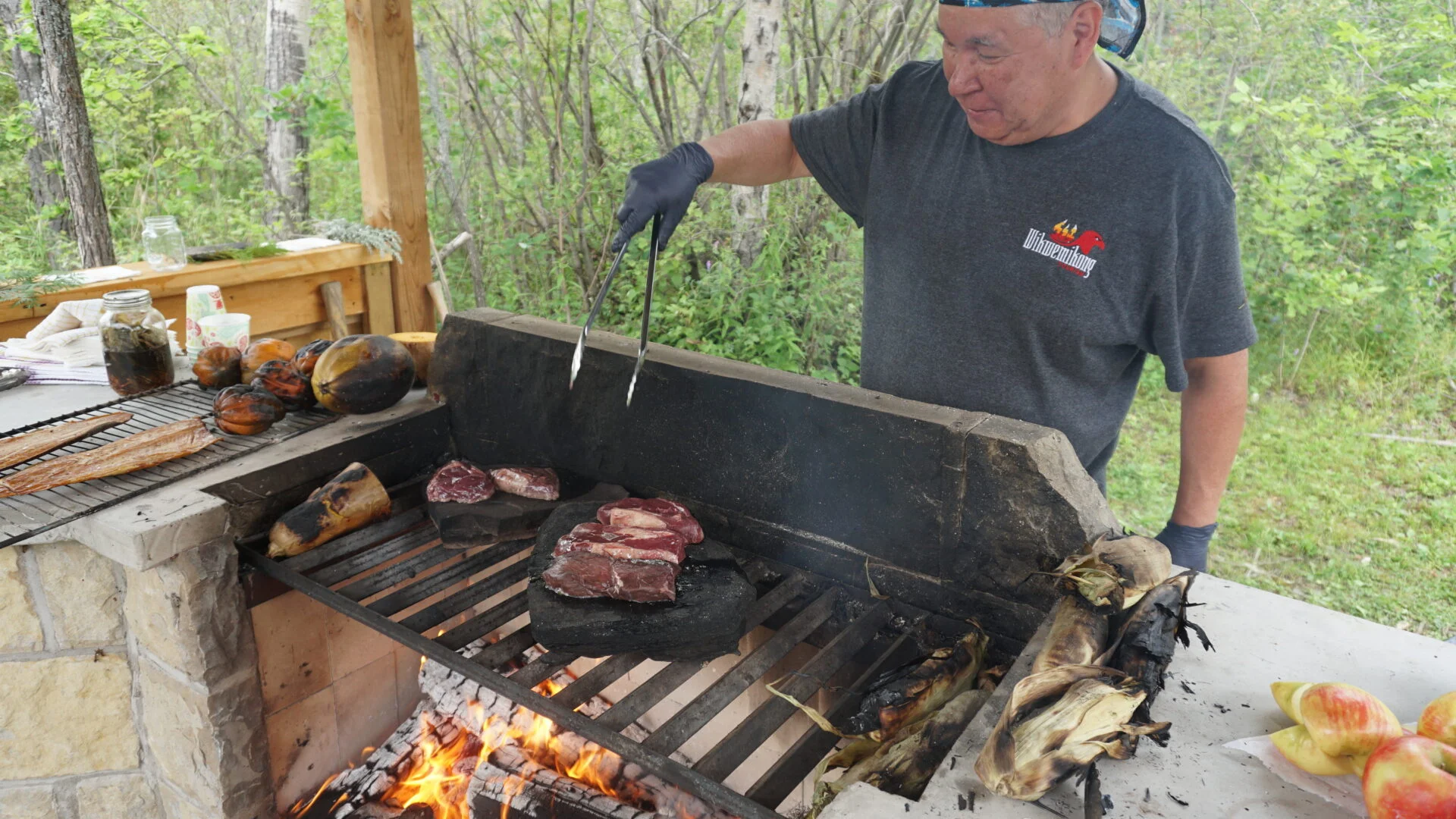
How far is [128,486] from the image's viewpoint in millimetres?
2492

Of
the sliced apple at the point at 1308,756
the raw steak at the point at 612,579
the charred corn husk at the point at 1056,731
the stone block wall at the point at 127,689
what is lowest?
the stone block wall at the point at 127,689

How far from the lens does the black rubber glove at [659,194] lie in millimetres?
2529

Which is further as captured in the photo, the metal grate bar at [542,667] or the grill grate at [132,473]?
the grill grate at [132,473]

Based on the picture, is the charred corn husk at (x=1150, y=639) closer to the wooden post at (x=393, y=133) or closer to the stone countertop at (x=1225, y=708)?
the stone countertop at (x=1225, y=708)

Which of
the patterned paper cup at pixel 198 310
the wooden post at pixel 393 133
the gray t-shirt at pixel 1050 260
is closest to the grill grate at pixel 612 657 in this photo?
the gray t-shirt at pixel 1050 260

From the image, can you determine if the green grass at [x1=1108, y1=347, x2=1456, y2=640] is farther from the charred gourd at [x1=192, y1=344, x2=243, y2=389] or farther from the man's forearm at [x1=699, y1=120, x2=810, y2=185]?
the charred gourd at [x1=192, y1=344, x2=243, y2=389]

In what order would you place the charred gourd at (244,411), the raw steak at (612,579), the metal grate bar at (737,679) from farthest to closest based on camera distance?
the charred gourd at (244,411) < the raw steak at (612,579) < the metal grate bar at (737,679)

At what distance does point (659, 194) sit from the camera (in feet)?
8.53

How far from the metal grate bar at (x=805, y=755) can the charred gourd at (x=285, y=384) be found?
2137mm

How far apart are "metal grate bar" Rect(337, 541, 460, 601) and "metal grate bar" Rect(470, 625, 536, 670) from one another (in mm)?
436

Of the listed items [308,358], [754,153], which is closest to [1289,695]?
[754,153]

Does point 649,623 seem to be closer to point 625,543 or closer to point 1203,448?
point 625,543

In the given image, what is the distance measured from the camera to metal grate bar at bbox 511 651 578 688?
1.89m

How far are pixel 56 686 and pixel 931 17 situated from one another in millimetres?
6398
